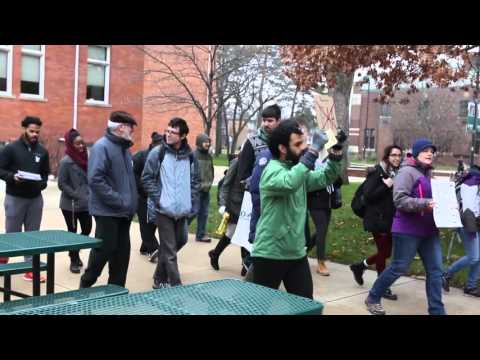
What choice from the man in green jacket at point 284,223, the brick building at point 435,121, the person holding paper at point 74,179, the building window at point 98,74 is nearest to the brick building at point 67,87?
the building window at point 98,74

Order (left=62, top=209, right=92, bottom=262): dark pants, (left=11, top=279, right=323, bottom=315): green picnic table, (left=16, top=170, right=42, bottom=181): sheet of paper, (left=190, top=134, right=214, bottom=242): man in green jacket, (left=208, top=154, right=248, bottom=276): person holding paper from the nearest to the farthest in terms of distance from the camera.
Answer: (left=11, top=279, right=323, bottom=315): green picnic table
(left=16, top=170, right=42, bottom=181): sheet of paper
(left=208, top=154, right=248, bottom=276): person holding paper
(left=62, top=209, right=92, bottom=262): dark pants
(left=190, top=134, right=214, bottom=242): man in green jacket

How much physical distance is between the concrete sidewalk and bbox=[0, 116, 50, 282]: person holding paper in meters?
0.77

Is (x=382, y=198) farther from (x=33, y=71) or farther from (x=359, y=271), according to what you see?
(x=33, y=71)

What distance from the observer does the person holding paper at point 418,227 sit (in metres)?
5.41

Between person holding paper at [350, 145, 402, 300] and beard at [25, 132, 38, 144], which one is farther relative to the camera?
beard at [25, 132, 38, 144]

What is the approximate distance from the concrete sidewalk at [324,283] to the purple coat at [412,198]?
1066mm

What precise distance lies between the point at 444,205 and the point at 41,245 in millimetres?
3718

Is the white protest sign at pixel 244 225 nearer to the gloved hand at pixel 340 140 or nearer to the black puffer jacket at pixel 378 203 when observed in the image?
the black puffer jacket at pixel 378 203

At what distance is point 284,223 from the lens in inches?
161

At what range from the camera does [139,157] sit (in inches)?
322

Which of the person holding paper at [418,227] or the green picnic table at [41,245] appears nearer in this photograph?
the green picnic table at [41,245]

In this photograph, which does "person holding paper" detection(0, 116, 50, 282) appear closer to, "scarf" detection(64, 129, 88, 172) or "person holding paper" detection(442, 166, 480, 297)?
"scarf" detection(64, 129, 88, 172)

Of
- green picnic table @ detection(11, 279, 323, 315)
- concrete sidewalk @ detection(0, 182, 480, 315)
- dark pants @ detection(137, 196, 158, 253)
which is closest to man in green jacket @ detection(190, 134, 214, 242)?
concrete sidewalk @ detection(0, 182, 480, 315)

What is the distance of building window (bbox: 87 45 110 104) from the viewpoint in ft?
84.2
